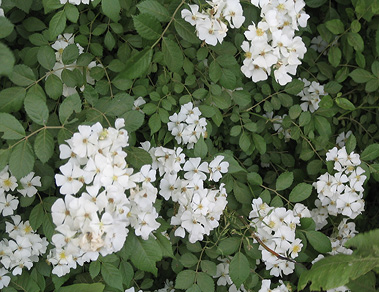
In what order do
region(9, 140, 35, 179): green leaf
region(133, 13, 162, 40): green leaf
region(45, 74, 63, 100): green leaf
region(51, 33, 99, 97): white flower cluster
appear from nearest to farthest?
region(9, 140, 35, 179): green leaf → region(133, 13, 162, 40): green leaf → region(45, 74, 63, 100): green leaf → region(51, 33, 99, 97): white flower cluster

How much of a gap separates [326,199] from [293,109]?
1.47 ft

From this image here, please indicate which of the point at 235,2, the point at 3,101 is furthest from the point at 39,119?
the point at 235,2

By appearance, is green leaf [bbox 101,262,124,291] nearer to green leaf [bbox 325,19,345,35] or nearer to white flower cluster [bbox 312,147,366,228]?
white flower cluster [bbox 312,147,366,228]

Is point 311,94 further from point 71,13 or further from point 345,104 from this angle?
point 71,13

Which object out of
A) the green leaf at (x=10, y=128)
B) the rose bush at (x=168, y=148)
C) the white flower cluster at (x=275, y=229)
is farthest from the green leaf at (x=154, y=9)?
the white flower cluster at (x=275, y=229)

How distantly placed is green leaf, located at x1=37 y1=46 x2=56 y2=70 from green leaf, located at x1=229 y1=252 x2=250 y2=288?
3.47 feet

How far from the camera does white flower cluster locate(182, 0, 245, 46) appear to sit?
66.1 inches

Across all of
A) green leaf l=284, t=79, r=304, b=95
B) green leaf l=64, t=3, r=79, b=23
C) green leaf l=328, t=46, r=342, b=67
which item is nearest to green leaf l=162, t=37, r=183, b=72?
green leaf l=64, t=3, r=79, b=23

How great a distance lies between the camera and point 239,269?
71.9 inches

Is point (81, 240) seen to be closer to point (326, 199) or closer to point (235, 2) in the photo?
point (235, 2)

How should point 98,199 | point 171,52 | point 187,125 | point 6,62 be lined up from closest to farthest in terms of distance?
point 6,62 < point 98,199 < point 171,52 < point 187,125

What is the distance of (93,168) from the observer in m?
1.42

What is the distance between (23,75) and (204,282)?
3.57 feet

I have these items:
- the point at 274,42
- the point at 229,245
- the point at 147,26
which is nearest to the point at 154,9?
the point at 147,26
